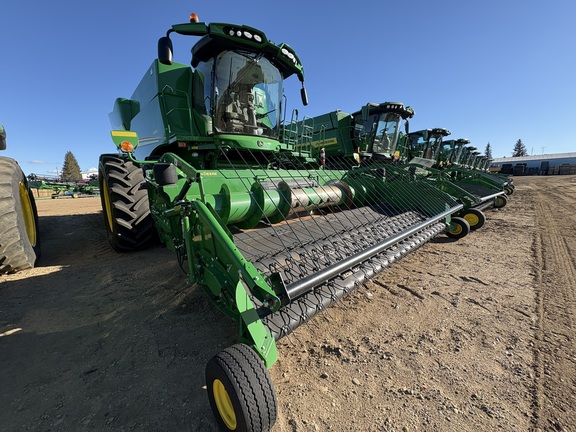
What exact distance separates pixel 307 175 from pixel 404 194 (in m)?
1.56

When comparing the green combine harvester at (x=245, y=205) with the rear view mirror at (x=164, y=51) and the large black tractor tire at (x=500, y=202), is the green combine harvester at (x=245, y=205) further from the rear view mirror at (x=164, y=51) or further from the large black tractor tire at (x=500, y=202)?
the large black tractor tire at (x=500, y=202)

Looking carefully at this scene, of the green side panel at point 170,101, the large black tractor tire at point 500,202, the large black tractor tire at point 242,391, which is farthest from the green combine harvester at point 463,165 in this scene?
the large black tractor tire at point 242,391

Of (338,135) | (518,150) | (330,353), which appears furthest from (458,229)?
(518,150)

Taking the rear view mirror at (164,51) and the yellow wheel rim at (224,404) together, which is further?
the rear view mirror at (164,51)

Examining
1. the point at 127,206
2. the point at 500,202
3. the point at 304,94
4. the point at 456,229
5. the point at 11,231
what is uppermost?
the point at 304,94

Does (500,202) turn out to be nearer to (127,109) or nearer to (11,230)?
(127,109)

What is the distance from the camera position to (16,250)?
2.65 m

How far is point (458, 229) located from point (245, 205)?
3.63m

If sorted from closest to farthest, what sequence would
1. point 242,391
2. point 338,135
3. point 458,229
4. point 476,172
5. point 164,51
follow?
point 242,391
point 164,51
point 458,229
point 476,172
point 338,135

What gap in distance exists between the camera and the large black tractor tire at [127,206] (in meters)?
3.20

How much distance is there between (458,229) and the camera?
4223mm

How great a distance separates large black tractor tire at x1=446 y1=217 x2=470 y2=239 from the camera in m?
4.16

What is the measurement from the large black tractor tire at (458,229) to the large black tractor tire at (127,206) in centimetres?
451

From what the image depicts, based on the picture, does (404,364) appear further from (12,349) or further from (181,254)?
(12,349)
